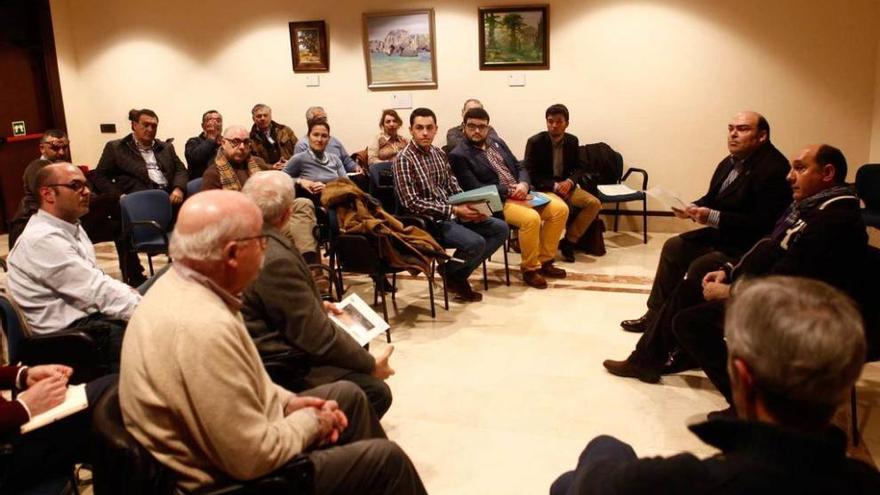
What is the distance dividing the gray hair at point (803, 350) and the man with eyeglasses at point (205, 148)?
5.62 metres

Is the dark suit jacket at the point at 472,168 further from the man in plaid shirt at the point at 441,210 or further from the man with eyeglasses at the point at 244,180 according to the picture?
the man with eyeglasses at the point at 244,180

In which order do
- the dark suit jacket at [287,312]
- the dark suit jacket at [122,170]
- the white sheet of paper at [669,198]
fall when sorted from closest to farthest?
the dark suit jacket at [287,312] → the white sheet of paper at [669,198] → the dark suit jacket at [122,170]

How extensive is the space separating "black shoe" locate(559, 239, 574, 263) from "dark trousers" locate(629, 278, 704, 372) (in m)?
2.16

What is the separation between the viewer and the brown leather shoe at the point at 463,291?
4496 mm

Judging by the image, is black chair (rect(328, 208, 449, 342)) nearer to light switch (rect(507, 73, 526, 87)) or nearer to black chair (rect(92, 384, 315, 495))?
black chair (rect(92, 384, 315, 495))

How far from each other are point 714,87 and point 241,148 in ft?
13.5

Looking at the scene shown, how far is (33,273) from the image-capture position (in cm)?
264

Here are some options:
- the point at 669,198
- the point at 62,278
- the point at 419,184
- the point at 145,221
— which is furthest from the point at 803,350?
the point at 145,221

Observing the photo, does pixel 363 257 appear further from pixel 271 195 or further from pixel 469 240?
pixel 271 195

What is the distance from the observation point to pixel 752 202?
11.4 ft

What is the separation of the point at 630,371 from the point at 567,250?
2.25m

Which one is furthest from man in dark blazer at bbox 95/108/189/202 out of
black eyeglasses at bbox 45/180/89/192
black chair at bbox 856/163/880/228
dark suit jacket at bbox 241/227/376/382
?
black chair at bbox 856/163/880/228

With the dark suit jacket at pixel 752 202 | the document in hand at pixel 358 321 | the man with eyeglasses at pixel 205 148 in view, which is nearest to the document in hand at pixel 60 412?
the document in hand at pixel 358 321

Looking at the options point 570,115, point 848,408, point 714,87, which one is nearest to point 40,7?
point 570,115
